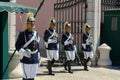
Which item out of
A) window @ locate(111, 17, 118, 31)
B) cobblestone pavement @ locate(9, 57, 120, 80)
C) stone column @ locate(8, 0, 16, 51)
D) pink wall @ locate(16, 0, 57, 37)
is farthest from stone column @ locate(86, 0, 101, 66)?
pink wall @ locate(16, 0, 57, 37)

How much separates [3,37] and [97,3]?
615 cm

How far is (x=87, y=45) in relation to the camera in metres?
14.6

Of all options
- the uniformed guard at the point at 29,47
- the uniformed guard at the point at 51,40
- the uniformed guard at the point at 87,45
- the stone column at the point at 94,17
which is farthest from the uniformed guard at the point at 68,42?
the uniformed guard at the point at 29,47

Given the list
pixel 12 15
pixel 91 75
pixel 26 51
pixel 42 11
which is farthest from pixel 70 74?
pixel 42 11

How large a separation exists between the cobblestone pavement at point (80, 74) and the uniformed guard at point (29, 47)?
3.21 m

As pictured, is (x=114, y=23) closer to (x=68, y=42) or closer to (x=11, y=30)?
(x=68, y=42)

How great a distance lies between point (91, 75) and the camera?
13.8 metres

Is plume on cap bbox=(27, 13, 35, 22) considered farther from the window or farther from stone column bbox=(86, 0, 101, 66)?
the window

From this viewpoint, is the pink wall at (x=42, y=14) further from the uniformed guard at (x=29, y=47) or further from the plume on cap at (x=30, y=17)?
the uniformed guard at (x=29, y=47)

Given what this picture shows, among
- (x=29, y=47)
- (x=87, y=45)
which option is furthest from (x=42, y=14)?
(x=29, y=47)

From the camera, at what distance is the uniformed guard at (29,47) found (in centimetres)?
902

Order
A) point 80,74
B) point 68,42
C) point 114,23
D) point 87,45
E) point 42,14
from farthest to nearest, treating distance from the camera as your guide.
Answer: point 42,14
point 114,23
point 87,45
point 80,74
point 68,42

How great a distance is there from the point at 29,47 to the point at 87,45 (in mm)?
5754

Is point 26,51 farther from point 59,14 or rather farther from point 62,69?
point 59,14
